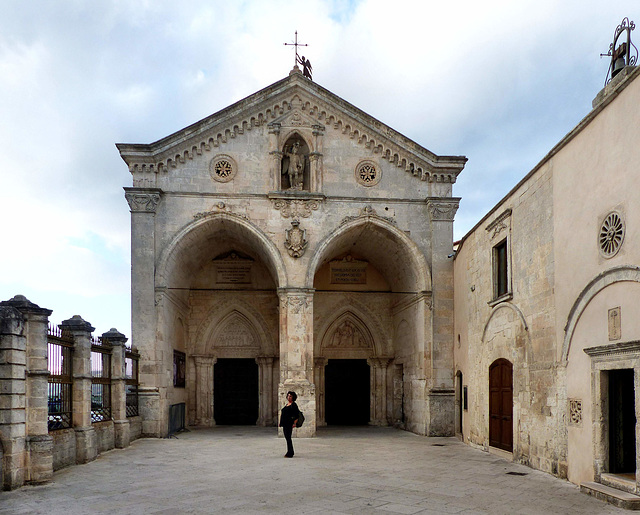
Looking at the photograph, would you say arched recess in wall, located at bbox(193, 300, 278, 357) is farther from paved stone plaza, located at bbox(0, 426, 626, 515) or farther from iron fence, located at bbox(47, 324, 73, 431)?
iron fence, located at bbox(47, 324, 73, 431)

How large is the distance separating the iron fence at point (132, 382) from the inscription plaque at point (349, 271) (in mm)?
8419

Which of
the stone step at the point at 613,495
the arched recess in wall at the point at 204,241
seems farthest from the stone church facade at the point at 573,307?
the arched recess in wall at the point at 204,241

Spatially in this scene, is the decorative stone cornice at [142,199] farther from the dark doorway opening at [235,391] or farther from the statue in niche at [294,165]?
the dark doorway opening at [235,391]

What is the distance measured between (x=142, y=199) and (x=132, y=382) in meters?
5.51

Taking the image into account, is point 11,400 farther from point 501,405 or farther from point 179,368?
point 179,368

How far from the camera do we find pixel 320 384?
944 inches

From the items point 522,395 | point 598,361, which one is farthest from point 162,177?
point 598,361

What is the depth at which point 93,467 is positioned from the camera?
12.7m

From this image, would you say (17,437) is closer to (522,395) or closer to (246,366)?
(522,395)

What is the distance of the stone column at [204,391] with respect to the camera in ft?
76.3

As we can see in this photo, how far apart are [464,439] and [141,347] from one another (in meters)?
9.78

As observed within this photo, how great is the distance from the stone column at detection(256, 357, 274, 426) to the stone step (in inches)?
586

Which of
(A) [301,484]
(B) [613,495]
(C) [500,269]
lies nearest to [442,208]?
(C) [500,269]

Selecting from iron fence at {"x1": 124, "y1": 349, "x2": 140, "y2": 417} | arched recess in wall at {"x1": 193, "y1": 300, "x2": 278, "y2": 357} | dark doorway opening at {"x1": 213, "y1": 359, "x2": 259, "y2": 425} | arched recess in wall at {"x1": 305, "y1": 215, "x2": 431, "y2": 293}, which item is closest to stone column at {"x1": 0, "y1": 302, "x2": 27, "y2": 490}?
iron fence at {"x1": 124, "y1": 349, "x2": 140, "y2": 417}
